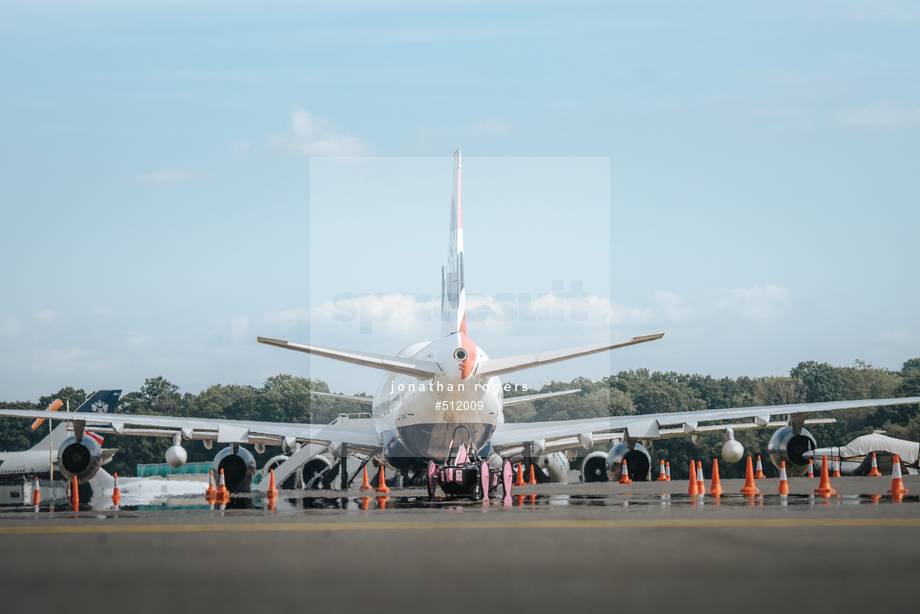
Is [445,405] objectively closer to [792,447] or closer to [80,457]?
[792,447]

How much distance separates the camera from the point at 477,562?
8172 millimetres

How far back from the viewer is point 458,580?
707 cm

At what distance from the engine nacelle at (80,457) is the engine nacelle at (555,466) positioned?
19.3m

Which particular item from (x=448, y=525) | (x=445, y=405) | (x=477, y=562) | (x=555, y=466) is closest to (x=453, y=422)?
(x=445, y=405)

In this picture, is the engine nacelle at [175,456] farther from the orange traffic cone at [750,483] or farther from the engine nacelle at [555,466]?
the orange traffic cone at [750,483]

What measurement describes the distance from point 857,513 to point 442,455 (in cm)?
1690

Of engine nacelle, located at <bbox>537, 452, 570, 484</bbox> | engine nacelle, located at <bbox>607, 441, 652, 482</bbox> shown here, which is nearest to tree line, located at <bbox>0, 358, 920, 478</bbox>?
engine nacelle, located at <bbox>537, 452, 570, 484</bbox>

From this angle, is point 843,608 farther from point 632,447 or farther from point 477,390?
point 632,447

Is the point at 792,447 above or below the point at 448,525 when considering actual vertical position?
below

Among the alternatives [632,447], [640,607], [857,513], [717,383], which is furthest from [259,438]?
[717,383]

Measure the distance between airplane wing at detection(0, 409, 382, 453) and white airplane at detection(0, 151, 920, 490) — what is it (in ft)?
0.14

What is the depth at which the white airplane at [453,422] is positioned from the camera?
25.2m

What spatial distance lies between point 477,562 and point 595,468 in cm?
3029

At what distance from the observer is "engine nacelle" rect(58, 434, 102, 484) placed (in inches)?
1142
